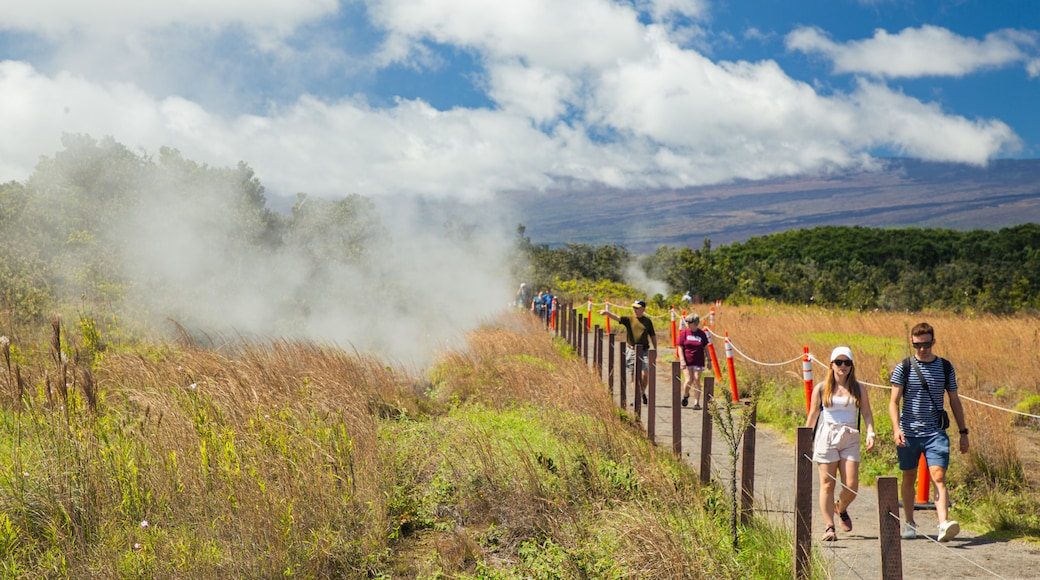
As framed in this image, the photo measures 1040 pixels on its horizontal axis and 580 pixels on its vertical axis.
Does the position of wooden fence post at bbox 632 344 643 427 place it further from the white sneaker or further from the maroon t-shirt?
the white sneaker

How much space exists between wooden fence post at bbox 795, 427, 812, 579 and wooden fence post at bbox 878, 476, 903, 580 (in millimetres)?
914

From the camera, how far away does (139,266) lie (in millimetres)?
18375

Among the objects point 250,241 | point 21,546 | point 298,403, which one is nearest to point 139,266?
point 250,241

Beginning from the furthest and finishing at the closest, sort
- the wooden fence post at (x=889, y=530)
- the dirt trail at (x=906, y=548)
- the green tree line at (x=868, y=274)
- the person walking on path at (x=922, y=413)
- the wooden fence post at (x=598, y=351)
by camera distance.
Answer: the green tree line at (x=868, y=274), the wooden fence post at (x=598, y=351), the person walking on path at (x=922, y=413), the dirt trail at (x=906, y=548), the wooden fence post at (x=889, y=530)

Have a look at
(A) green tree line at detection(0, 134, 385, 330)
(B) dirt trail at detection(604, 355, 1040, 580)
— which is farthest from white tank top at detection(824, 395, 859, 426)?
(A) green tree line at detection(0, 134, 385, 330)

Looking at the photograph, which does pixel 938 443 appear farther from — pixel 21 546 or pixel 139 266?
pixel 139 266

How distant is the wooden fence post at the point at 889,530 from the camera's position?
375 centimetres

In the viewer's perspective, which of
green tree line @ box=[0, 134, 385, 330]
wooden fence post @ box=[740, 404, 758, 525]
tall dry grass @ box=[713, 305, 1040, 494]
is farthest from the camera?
green tree line @ box=[0, 134, 385, 330]

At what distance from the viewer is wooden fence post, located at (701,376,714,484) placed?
642 cm

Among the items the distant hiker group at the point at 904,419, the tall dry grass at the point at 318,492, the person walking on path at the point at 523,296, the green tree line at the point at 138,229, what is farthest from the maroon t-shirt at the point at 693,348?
the person walking on path at the point at 523,296

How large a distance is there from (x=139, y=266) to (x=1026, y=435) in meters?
16.2

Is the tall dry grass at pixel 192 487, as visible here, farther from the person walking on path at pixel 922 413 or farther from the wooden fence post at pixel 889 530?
the person walking on path at pixel 922 413

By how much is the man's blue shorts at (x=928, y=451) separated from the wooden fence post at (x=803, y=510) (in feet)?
7.73

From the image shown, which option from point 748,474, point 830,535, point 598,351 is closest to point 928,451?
point 830,535
